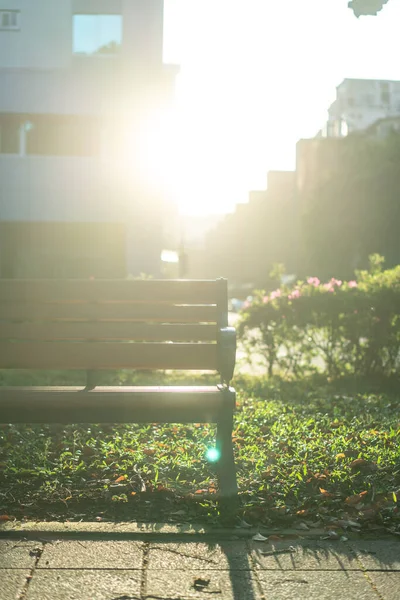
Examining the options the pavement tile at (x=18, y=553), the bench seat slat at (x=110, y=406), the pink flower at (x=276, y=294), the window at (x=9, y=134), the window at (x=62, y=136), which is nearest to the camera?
the pavement tile at (x=18, y=553)

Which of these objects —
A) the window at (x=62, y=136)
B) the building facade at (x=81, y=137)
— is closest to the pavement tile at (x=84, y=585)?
the building facade at (x=81, y=137)

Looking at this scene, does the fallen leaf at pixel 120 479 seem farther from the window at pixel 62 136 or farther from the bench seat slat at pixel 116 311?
the window at pixel 62 136

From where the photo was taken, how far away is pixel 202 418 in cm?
410

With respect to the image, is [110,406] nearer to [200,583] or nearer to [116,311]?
[116,311]

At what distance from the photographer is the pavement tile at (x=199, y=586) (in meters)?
2.86

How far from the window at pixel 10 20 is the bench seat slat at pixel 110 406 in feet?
59.9

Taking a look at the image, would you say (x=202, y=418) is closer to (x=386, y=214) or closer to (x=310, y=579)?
(x=310, y=579)

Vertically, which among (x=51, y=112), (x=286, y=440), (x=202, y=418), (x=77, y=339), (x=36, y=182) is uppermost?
(x=51, y=112)

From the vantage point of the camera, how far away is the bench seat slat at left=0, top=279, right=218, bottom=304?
4574 millimetres

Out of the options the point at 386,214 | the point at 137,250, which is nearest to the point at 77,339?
the point at 137,250

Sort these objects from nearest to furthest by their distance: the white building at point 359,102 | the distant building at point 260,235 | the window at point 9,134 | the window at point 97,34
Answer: the window at point 97,34 → the window at point 9,134 → the white building at point 359,102 → the distant building at point 260,235

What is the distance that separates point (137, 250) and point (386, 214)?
29.6 meters

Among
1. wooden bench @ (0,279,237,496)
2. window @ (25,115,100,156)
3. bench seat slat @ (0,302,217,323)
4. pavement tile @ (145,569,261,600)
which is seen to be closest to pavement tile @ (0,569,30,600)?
pavement tile @ (145,569,261,600)


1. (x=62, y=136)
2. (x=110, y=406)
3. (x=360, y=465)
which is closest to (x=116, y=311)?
(x=110, y=406)
